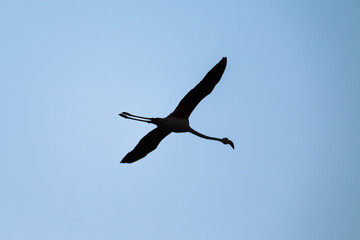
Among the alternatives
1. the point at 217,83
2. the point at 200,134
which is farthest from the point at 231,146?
the point at 217,83

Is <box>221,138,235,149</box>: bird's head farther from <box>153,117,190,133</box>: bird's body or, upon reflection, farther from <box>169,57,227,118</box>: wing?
<box>169,57,227,118</box>: wing

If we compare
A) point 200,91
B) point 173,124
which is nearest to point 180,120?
point 173,124

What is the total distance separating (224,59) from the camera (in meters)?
15.8

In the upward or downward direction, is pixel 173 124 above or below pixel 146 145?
above

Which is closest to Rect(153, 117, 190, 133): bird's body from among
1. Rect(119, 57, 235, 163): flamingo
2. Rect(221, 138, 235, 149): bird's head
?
Rect(119, 57, 235, 163): flamingo

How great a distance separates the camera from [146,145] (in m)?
17.5

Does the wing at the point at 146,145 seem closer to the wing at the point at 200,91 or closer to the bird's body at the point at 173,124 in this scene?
the bird's body at the point at 173,124

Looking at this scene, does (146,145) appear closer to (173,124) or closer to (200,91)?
(173,124)

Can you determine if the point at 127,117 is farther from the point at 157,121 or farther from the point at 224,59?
the point at 224,59

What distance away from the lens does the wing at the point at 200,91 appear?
15.7 m

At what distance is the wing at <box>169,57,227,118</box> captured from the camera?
1569 cm

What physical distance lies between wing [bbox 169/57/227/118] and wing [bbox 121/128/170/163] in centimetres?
106

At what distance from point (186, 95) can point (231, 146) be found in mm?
2992

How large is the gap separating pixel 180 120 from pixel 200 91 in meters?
1.47
